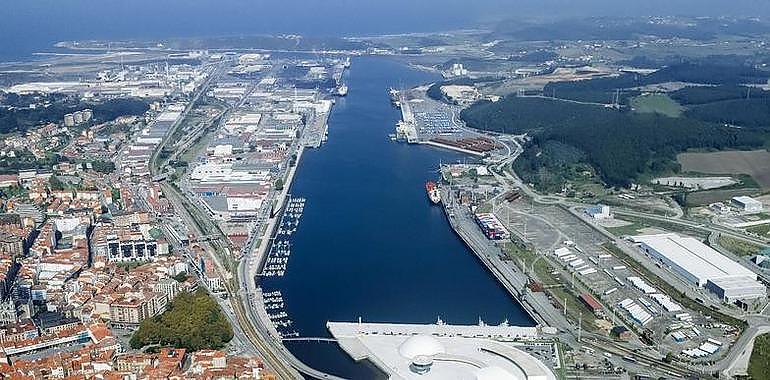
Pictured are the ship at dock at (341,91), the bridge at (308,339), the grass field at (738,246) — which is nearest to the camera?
the bridge at (308,339)

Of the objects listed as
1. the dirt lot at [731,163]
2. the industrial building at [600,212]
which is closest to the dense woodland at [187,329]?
the industrial building at [600,212]

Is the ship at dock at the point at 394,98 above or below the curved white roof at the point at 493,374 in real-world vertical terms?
above

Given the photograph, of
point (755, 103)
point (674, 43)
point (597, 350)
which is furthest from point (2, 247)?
point (674, 43)

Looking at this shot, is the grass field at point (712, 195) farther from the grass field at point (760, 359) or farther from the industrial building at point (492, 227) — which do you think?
the grass field at point (760, 359)

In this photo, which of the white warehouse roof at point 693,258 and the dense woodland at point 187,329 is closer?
the dense woodland at point 187,329

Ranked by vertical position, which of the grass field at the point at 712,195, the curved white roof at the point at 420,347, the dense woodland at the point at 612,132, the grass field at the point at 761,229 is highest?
Answer: the dense woodland at the point at 612,132

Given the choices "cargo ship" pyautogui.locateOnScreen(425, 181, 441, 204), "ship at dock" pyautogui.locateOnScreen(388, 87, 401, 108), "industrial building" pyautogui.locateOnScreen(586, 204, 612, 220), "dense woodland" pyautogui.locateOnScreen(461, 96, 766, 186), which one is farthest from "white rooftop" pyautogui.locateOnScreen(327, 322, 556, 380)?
"ship at dock" pyautogui.locateOnScreen(388, 87, 401, 108)

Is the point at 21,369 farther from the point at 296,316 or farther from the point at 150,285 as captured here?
the point at 296,316

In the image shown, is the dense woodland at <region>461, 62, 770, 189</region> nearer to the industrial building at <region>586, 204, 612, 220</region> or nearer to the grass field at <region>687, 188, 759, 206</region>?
the grass field at <region>687, 188, 759, 206</region>
